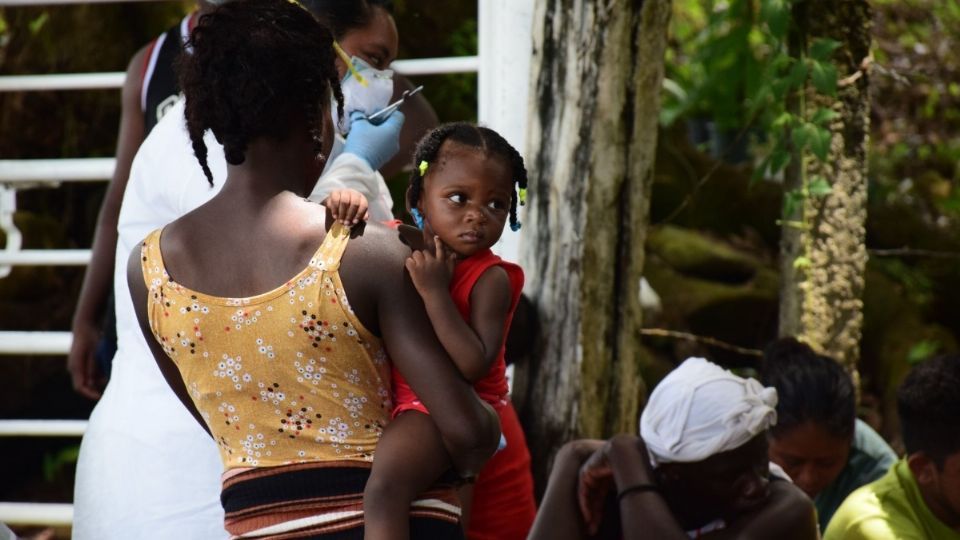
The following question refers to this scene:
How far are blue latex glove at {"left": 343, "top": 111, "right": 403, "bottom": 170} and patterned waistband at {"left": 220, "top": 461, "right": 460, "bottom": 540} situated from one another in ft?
2.53

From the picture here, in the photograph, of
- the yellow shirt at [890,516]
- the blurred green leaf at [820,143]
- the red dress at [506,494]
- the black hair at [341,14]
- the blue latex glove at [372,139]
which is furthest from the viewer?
the blurred green leaf at [820,143]

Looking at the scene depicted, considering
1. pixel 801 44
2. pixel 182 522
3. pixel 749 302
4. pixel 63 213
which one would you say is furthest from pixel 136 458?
pixel 749 302

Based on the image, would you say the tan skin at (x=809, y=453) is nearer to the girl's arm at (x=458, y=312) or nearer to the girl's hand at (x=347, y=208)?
A: the girl's arm at (x=458, y=312)

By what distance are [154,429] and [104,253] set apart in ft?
3.22

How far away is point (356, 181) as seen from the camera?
252 cm

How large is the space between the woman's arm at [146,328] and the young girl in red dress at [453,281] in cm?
41

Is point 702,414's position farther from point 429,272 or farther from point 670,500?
point 429,272

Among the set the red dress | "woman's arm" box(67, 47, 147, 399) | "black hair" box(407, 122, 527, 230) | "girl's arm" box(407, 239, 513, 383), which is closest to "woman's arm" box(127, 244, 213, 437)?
"girl's arm" box(407, 239, 513, 383)

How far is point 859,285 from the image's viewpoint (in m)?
4.18

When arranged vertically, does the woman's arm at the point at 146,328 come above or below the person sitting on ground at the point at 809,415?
above

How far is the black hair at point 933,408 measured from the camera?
3.00 m

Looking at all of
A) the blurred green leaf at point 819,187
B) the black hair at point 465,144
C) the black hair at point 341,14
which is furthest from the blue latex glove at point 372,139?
the blurred green leaf at point 819,187

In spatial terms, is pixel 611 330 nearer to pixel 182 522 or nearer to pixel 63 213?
pixel 182 522

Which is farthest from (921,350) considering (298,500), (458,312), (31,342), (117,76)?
(298,500)
